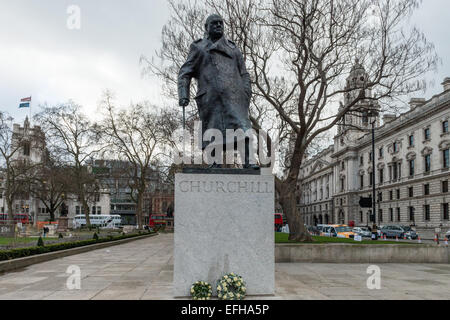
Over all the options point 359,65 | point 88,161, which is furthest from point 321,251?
point 88,161

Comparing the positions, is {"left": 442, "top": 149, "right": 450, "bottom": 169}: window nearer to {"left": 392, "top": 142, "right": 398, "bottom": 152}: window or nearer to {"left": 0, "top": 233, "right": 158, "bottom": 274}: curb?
{"left": 392, "top": 142, "right": 398, "bottom": 152}: window

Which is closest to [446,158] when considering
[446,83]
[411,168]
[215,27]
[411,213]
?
[411,168]

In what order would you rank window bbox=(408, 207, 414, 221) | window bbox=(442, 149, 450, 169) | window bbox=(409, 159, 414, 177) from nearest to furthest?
1. window bbox=(442, 149, 450, 169)
2. window bbox=(408, 207, 414, 221)
3. window bbox=(409, 159, 414, 177)

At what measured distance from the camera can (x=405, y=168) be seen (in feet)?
204

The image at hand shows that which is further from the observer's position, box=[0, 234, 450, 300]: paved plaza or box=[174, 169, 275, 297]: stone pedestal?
box=[0, 234, 450, 300]: paved plaza

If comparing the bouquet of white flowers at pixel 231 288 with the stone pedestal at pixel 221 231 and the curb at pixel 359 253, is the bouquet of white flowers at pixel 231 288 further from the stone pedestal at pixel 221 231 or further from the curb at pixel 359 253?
the curb at pixel 359 253

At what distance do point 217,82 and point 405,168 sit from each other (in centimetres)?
6201

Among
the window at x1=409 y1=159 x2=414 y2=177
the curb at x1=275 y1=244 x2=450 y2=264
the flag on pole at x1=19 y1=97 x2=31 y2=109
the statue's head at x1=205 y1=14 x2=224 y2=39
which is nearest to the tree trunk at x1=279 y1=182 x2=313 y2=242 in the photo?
the curb at x1=275 y1=244 x2=450 y2=264

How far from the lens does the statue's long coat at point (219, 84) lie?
7141 millimetres

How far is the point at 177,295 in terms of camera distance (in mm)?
6375

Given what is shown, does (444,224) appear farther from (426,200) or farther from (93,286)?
(93,286)

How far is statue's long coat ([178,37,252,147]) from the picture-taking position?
281 inches
